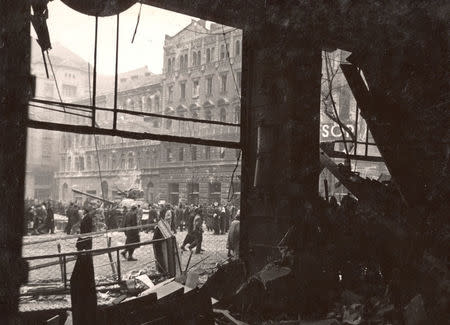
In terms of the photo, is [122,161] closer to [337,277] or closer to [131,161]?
[131,161]

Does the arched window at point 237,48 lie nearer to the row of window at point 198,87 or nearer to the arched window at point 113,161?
the row of window at point 198,87

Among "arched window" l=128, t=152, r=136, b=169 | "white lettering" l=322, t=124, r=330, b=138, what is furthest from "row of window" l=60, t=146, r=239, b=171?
"white lettering" l=322, t=124, r=330, b=138

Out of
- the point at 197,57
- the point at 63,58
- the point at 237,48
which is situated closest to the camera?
the point at 237,48

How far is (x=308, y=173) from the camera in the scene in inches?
265

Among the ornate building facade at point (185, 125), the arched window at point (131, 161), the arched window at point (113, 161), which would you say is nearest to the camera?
the ornate building facade at point (185, 125)

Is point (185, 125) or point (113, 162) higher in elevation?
point (185, 125)

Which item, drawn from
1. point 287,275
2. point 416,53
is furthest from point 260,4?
point 287,275

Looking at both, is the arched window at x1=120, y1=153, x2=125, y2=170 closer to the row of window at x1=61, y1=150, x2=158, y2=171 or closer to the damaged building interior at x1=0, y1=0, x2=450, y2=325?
the row of window at x1=61, y1=150, x2=158, y2=171

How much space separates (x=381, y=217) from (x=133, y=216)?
11501 mm

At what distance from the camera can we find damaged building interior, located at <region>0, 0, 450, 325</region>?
4.62 metres

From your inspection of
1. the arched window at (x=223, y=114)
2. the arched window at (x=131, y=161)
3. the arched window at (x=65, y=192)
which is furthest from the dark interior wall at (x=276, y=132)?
the arched window at (x=65, y=192)

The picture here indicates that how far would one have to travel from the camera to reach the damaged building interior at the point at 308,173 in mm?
4617

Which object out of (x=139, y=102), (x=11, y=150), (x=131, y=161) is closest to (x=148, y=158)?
(x=131, y=161)

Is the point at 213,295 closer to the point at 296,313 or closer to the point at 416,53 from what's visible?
the point at 296,313
